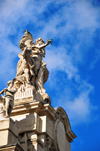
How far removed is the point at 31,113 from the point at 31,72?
2842mm

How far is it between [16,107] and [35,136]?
1999mm

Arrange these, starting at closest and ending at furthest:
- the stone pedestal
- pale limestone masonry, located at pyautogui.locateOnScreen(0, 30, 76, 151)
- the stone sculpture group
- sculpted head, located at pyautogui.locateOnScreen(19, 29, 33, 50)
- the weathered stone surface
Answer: the weathered stone surface, pale limestone masonry, located at pyautogui.locateOnScreen(0, 30, 76, 151), the stone pedestal, the stone sculpture group, sculpted head, located at pyautogui.locateOnScreen(19, 29, 33, 50)

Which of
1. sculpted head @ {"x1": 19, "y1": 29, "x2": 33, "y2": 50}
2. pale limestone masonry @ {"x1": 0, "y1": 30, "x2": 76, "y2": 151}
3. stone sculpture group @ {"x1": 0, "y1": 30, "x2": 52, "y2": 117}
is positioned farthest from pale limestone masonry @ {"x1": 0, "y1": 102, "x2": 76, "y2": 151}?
sculpted head @ {"x1": 19, "y1": 29, "x2": 33, "y2": 50}

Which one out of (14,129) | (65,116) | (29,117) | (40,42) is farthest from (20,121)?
(40,42)

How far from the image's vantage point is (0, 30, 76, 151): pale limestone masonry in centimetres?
1669

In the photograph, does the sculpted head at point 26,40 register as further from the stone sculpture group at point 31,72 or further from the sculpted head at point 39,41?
the sculpted head at point 39,41

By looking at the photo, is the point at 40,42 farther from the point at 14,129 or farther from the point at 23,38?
the point at 14,129

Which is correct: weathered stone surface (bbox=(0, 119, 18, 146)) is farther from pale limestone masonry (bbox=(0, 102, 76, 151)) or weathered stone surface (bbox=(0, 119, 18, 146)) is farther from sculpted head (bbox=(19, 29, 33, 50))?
→ sculpted head (bbox=(19, 29, 33, 50))

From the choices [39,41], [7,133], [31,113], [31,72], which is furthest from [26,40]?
[7,133]

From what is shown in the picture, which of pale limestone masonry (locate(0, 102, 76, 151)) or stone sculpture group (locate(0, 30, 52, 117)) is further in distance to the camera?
stone sculpture group (locate(0, 30, 52, 117))

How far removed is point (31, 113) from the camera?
18.5m

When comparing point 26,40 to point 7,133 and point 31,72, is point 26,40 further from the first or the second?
point 7,133

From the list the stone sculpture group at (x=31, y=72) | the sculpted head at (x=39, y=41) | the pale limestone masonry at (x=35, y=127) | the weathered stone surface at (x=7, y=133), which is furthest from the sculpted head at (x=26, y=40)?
the weathered stone surface at (x=7, y=133)

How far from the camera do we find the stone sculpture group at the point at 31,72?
1952 centimetres
